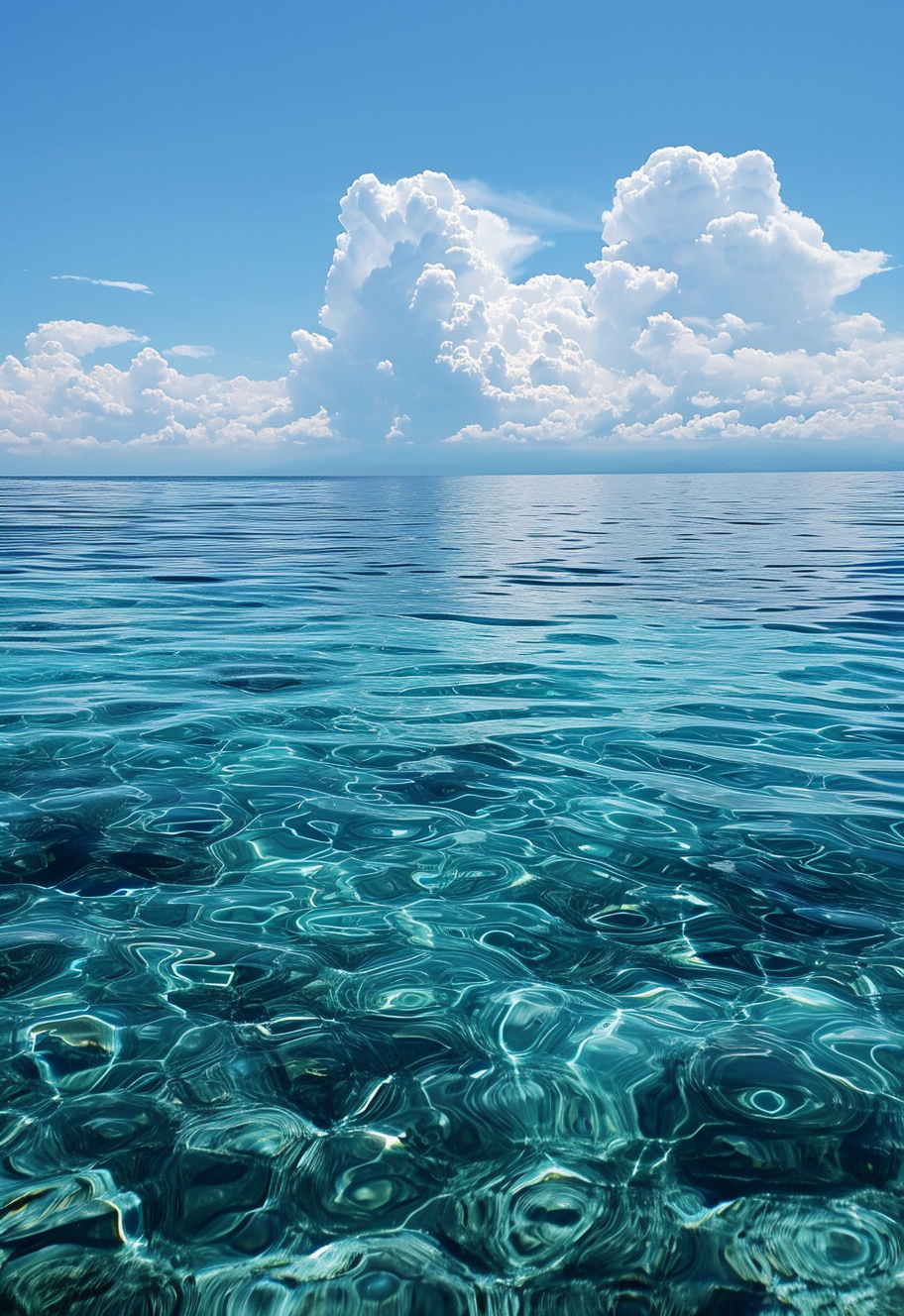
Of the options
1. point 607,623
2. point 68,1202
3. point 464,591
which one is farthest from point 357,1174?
point 464,591

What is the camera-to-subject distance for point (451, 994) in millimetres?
3039

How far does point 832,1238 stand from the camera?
204 cm

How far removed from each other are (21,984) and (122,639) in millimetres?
6836

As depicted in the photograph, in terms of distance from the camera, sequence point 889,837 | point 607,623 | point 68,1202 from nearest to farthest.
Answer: point 68,1202 < point 889,837 < point 607,623

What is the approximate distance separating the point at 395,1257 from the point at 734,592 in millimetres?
12236

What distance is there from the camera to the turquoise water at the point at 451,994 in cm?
202

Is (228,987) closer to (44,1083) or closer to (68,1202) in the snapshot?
(44,1083)

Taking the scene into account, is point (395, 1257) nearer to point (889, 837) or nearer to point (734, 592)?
point (889, 837)

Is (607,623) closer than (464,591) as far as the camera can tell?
Yes

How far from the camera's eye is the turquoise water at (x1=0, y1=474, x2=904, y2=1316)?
79.4 inches

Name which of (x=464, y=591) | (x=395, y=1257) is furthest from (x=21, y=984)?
(x=464, y=591)

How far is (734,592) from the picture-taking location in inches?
517

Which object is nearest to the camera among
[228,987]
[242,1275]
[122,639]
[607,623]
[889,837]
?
[242,1275]

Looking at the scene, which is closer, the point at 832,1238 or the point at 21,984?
the point at 832,1238
